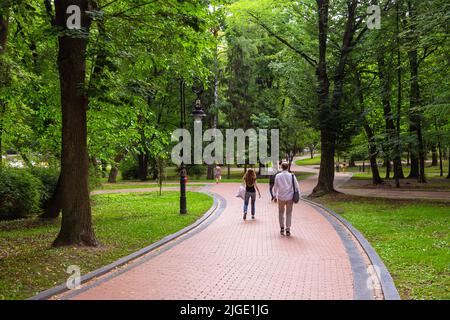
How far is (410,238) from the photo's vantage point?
10000 millimetres

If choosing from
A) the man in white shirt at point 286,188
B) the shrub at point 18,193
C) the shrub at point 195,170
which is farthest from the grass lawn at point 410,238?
the shrub at point 195,170

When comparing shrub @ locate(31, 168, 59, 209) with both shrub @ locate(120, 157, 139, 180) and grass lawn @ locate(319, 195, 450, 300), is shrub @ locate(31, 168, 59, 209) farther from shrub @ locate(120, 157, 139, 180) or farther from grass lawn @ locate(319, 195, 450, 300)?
shrub @ locate(120, 157, 139, 180)

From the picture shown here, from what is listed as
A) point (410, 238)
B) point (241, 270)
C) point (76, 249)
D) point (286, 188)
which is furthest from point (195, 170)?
point (241, 270)

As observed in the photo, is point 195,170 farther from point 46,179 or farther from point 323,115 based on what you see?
point 46,179

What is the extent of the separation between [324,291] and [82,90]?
6.12 metres

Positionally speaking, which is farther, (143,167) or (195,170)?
(195,170)

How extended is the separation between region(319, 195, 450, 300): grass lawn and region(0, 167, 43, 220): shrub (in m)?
11.5

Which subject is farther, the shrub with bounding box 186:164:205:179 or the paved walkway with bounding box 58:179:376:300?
the shrub with bounding box 186:164:205:179

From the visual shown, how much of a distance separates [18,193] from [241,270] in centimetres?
1108

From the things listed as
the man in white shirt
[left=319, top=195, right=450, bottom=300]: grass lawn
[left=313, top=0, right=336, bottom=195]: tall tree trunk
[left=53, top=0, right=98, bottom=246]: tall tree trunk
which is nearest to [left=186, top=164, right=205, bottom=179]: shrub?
[left=313, top=0, right=336, bottom=195]: tall tree trunk

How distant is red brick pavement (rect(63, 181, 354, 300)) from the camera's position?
20.3 ft

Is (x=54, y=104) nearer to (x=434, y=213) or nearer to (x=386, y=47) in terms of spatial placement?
(x=434, y=213)

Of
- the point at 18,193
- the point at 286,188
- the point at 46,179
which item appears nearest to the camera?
the point at 286,188

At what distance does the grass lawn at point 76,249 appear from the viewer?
6.82 meters
